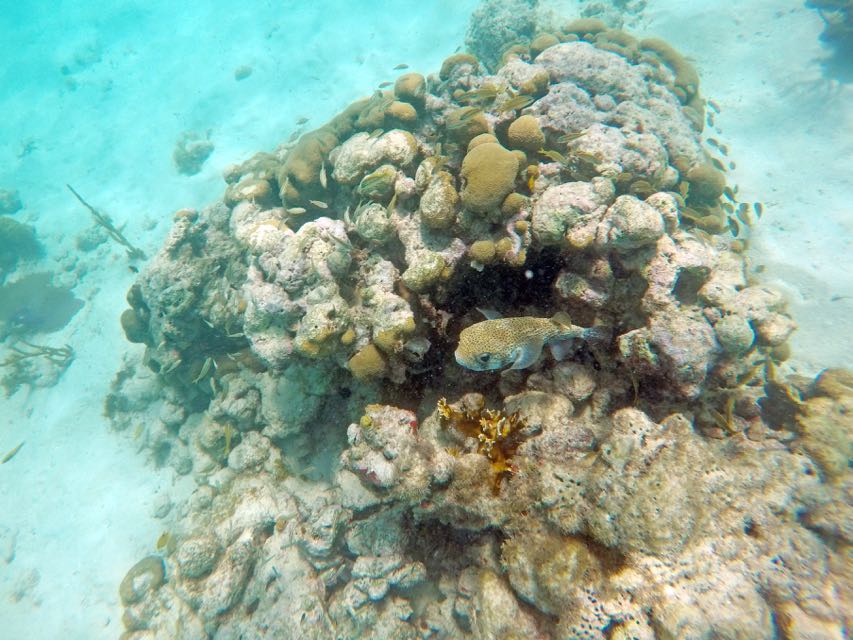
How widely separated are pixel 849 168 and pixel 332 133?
13125 mm

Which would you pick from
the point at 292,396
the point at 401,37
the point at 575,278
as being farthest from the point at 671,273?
the point at 401,37

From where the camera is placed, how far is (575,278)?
16.1 feet

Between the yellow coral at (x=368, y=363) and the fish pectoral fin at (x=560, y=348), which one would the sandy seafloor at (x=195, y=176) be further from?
the yellow coral at (x=368, y=363)


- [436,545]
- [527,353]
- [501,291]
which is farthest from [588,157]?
[436,545]

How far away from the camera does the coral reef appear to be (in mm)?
3352

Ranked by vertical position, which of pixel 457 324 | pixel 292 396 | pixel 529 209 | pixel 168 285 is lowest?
pixel 292 396

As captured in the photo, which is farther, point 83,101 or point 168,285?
point 83,101

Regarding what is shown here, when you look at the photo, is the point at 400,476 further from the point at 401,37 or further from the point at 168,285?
the point at 401,37

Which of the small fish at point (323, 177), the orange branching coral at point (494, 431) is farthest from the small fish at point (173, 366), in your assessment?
the orange branching coral at point (494, 431)

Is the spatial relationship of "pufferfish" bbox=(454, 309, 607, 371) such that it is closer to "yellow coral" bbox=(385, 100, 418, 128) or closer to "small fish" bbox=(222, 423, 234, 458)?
"yellow coral" bbox=(385, 100, 418, 128)


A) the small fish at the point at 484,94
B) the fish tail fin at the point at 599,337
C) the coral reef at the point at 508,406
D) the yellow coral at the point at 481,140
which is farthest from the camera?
the small fish at the point at 484,94

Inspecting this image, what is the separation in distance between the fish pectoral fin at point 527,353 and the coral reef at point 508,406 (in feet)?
1.57

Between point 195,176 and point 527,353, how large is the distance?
1906 centimetres

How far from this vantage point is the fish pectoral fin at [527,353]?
417cm
